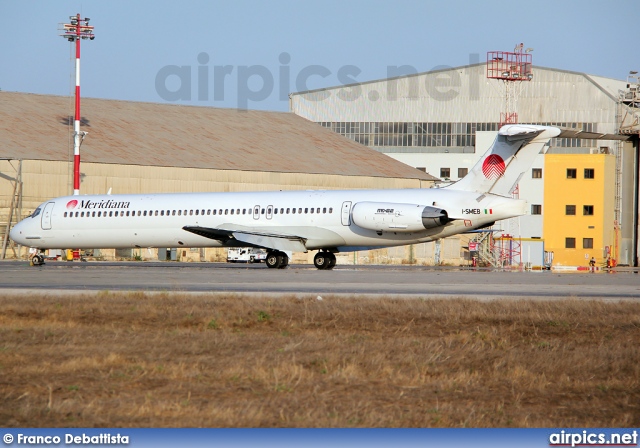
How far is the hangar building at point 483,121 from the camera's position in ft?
224

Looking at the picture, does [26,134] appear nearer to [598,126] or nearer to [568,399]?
[598,126]

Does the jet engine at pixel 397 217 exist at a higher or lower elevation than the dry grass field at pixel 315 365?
higher

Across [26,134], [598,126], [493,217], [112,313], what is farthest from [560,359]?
[598,126]

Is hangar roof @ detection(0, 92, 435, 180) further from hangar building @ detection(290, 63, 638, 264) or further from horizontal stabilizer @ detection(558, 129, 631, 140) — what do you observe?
horizontal stabilizer @ detection(558, 129, 631, 140)

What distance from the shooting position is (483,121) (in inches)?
3049

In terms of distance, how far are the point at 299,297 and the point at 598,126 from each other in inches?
2331

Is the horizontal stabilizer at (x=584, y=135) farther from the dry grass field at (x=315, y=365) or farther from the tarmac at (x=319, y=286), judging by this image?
the dry grass field at (x=315, y=365)

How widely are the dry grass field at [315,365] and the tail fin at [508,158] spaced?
16.5m

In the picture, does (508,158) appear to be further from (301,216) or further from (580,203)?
(580,203)

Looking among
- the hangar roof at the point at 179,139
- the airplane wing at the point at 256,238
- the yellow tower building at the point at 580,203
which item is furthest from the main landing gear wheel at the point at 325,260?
the yellow tower building at the point at 580,203

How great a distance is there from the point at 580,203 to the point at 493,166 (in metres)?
35.4

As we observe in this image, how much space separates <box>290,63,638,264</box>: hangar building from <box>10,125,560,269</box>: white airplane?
112 ft

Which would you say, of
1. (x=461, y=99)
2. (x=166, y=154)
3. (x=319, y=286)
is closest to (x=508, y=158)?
(x=319, y=286)

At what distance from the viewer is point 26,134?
58.4 m
